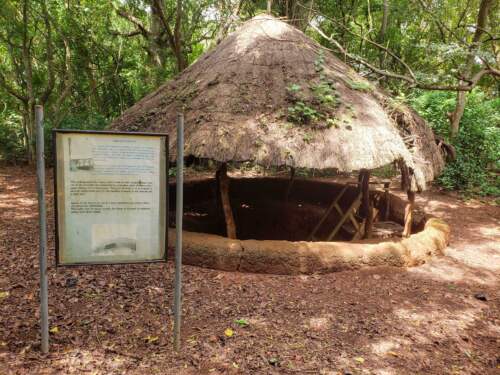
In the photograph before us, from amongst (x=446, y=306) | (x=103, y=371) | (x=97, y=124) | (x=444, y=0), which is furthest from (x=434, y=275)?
(x=444, y=0)

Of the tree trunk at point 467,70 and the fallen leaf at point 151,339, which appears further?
the tree trunk at point 467,70

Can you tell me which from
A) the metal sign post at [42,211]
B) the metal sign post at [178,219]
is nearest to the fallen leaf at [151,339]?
the metal sign post at [178,219]

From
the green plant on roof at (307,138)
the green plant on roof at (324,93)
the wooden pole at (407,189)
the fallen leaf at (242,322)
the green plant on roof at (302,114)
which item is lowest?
the fallen leaf at (242,322)

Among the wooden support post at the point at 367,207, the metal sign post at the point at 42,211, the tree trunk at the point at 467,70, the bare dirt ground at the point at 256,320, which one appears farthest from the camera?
the tree trunk at the point at 467,70

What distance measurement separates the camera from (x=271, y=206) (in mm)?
9500

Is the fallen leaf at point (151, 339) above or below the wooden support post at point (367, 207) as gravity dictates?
below

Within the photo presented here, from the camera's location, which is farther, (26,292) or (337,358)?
(26,292)

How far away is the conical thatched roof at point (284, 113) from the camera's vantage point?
520cm

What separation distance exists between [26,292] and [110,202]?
206 cm

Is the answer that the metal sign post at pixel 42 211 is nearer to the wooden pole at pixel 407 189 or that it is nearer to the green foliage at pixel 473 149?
the wooden pole at pixel 407 189

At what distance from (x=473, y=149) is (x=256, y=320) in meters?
10.1

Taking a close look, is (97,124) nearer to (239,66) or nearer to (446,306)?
(239,66)

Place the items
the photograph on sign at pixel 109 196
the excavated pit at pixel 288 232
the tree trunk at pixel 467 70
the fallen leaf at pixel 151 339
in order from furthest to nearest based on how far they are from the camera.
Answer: the tree trunk at pixel 467 70
the excavated pit at pixel 288 232
the fallen leaf at pixel 151 339
the photograph on sign at pixel 109 196

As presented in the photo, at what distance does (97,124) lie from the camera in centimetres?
1272
